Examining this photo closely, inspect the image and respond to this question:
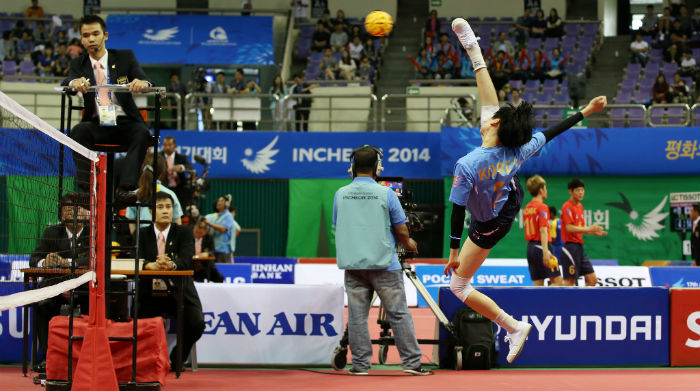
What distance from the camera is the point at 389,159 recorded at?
20.4 meters

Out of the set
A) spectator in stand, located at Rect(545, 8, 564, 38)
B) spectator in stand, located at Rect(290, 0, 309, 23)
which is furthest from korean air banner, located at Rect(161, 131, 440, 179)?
spectator in stand, located at Rect(290, 0, 309, 23)

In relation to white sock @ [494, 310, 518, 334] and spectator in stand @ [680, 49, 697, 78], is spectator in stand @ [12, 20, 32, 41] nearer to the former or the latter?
spectator in stand @ [680, 49, 697, 78]

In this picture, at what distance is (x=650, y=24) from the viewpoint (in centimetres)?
2766

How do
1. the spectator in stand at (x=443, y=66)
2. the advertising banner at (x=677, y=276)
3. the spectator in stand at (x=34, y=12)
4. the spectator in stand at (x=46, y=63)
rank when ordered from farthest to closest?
the spectator in stand at (x=34, y=12), the spectator in stand at (x=46, y=63), the spectator in stand at (x=443, y=66), the advertising banner at (x=677, y=276)

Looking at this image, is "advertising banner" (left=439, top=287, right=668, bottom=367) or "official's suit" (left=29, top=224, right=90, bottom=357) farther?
"advertising banner" (left=439, top=287, right=668, bottom=367)

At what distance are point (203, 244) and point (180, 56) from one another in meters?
12.9

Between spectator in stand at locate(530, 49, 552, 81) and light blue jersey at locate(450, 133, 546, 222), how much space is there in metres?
18.4

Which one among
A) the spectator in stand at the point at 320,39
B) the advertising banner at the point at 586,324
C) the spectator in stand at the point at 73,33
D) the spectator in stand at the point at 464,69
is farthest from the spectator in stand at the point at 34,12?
the advertising banner at the point at 586,324

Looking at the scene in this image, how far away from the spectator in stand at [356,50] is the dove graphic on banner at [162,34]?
5.41 metres

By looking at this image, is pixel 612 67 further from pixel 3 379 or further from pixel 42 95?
pixel 3 379

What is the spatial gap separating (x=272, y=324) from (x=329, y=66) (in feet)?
55.8

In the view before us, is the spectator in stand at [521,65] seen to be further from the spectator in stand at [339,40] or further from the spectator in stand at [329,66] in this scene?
the spectator in stand at [339,40]

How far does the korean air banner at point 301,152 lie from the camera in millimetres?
20422

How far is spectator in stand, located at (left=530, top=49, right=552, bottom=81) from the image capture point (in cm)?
2464
